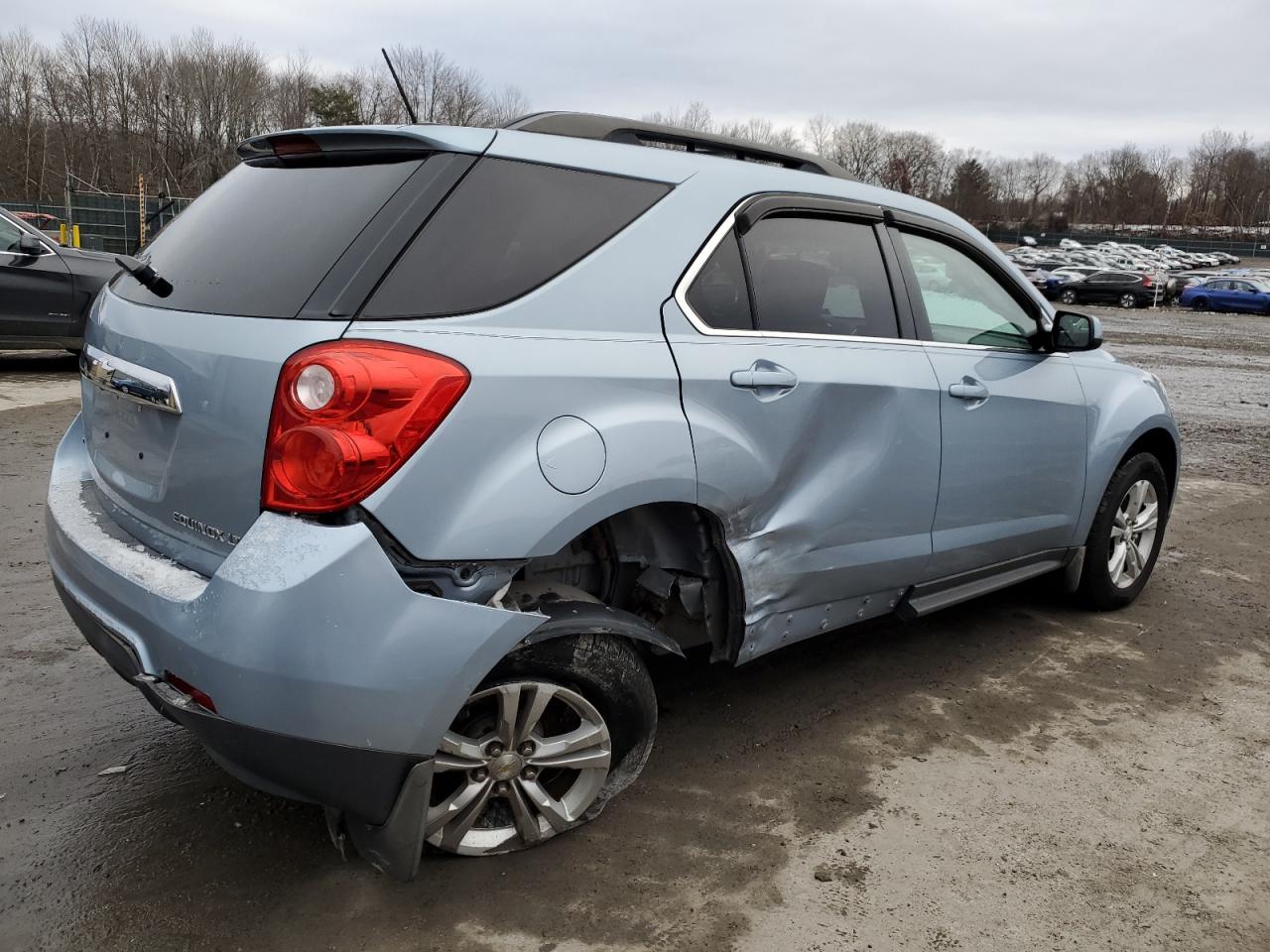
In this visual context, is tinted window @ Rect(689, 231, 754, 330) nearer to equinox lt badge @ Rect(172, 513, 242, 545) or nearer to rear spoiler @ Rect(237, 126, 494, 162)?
rear spoiler @ Rect(237, 126, 494, 162)

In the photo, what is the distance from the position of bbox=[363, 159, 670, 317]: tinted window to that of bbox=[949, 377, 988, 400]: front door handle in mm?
1356

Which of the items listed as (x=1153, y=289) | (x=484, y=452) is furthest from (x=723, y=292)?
(x=1153, y=289)

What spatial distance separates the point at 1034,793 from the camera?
308 cm

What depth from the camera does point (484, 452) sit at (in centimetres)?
223

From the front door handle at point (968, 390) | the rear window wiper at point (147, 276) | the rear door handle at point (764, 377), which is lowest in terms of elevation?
the front door handle at point (968, 390)

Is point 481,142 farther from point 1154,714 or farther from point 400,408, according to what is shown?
point 1154,714

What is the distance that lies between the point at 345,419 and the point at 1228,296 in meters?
43.2

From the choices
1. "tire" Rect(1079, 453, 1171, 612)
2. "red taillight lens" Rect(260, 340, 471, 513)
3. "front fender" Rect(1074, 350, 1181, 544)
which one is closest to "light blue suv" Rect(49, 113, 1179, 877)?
"red taillight lens" Rect(260, 340, 471, 513)

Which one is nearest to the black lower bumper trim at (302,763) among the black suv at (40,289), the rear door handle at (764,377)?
the rear door handle at (764,377)

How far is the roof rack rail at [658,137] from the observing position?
2873mm

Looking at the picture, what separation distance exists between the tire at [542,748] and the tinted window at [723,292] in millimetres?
900

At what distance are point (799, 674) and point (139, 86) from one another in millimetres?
80994

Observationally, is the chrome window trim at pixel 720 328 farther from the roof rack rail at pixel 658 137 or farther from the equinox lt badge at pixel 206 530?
the equinox lt badge at pixel 206 530

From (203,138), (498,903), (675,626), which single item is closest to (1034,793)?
(675,626)
